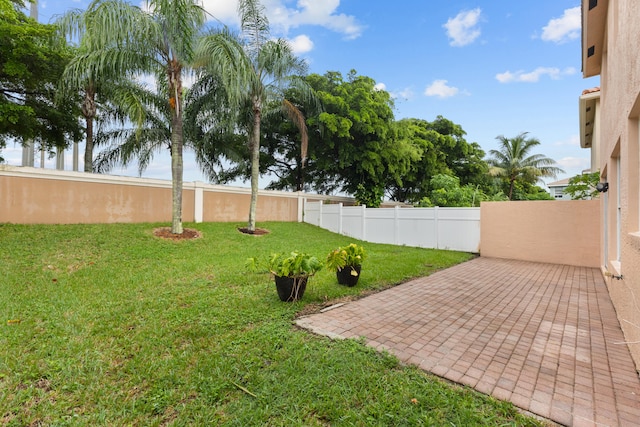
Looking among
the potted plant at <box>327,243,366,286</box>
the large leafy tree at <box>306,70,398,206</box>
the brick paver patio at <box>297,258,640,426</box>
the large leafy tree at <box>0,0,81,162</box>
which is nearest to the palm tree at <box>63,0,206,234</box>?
the large leafy tree at <box>0,0,81,162</box>

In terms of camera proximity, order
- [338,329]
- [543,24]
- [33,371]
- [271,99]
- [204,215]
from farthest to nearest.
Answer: [204,215] < [271,99] < [543,24] < [338,329] < [33,371]

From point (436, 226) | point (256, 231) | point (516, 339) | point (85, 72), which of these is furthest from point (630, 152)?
point (85, 72)

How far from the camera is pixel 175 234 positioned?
941cm

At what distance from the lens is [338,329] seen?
12.1ft

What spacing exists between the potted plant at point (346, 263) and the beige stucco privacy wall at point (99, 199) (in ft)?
27.9

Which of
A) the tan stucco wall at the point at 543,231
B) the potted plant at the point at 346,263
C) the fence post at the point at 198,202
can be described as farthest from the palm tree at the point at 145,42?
the tan stucco wall at the point at 543,231

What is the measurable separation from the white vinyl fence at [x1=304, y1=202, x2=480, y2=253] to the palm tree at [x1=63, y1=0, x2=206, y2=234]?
7604 millimetres

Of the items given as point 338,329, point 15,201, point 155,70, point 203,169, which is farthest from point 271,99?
point 338,329

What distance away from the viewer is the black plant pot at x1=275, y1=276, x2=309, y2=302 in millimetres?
4559

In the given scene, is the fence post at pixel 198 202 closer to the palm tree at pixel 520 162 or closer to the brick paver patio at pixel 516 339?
the brick paver patio at pixel 516 339

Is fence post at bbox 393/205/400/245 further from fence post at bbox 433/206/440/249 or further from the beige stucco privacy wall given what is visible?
the beige stucco privacy wall

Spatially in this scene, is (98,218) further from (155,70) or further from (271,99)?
(271,99)

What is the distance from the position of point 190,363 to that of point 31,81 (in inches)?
505

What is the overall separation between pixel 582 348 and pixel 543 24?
8683mm
